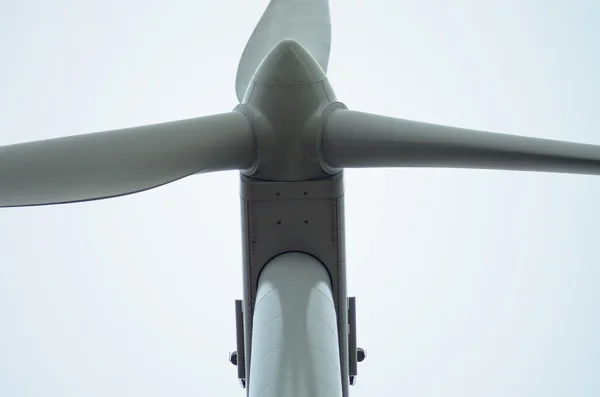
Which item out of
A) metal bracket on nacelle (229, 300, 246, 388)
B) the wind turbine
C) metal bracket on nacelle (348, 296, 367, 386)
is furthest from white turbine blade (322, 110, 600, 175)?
metal bracket on nacelle (229, 300, 246, 388)

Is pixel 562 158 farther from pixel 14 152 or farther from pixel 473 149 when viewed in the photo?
pixel 14 152

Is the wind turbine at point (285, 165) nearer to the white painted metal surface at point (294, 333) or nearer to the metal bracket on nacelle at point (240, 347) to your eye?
the white painted metal surface at point (294, 333)

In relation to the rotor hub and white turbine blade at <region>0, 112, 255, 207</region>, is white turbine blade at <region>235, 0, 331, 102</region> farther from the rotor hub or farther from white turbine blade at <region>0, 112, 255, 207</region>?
white turbine blade at <region>0, 112, 255, 207</region>

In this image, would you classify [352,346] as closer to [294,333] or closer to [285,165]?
[294,333]

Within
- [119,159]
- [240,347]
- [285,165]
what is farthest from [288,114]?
[240,347]

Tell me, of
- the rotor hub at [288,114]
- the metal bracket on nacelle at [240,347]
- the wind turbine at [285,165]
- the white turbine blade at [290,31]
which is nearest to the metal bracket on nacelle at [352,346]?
the wind turbine at [285,165]
